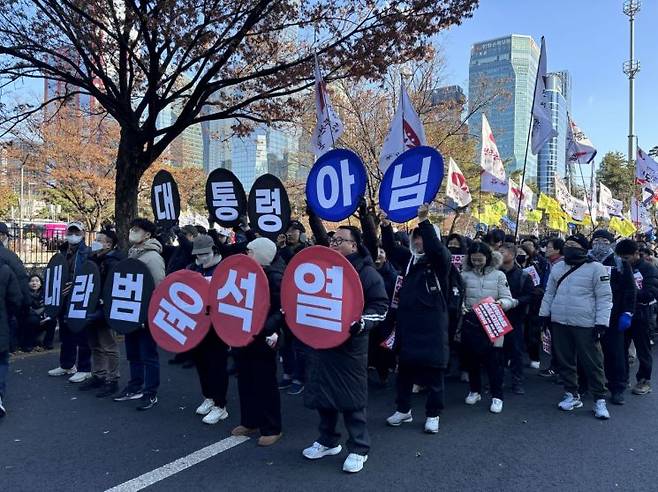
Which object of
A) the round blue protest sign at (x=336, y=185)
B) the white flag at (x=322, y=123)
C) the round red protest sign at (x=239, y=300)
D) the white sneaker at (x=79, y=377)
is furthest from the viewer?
the white flag at (x=322, y=123)

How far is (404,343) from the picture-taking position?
4.52 metres

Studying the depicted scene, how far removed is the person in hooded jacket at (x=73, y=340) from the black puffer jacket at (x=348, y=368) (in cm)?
346

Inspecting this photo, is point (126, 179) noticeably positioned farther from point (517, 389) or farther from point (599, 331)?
point (599, 331)

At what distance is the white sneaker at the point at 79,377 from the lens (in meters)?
5.98

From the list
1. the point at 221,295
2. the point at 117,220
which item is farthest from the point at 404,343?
the point at 117,220

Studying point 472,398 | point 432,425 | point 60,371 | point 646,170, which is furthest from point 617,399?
point 646,170

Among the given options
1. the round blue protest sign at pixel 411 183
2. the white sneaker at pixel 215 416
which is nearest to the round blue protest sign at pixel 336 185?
the round blue protest sign at pixel 411 183

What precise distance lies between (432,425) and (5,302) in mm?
4241

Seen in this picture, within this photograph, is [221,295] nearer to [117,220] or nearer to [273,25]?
[117,220]

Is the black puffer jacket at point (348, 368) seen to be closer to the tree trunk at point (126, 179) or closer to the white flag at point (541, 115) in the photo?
the white flag at point (541, 115)

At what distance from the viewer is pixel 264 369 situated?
167 inches

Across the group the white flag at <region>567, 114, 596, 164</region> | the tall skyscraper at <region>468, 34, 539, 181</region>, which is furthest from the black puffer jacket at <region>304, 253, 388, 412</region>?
the tall skyscraper at <region>468, 34, 539, 181</region>

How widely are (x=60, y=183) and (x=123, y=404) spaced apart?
18.5 m

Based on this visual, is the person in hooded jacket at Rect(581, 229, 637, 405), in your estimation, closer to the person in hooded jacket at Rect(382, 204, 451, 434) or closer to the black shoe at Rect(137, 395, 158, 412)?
the person in hooded jacket at Rect(382, 204, 451, 434)
